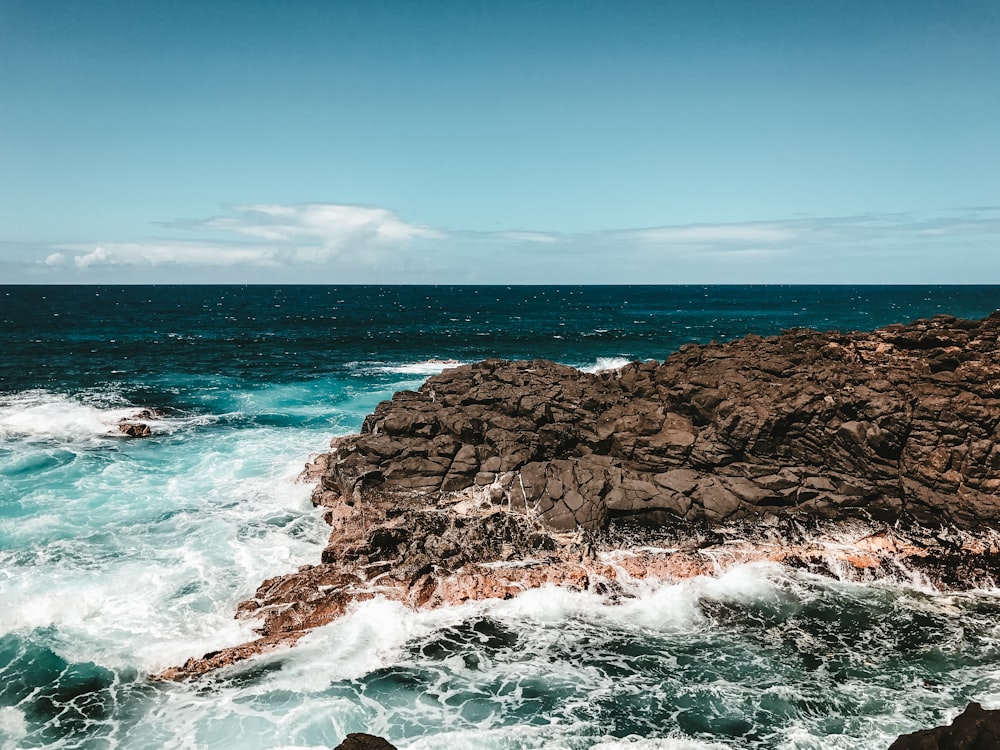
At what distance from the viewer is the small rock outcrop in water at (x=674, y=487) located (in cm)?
1869

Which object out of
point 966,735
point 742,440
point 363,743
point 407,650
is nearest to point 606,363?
point 742,440

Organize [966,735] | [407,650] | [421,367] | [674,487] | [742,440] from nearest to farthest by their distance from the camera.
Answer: [966,735]
[407,650]
[674,487]
[742,440]
[421,367]

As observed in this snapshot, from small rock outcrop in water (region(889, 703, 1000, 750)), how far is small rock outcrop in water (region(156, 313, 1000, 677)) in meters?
10.2

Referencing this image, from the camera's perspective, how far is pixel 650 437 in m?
23.2

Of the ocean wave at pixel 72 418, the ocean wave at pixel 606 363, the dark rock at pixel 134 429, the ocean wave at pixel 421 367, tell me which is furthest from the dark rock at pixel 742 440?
the ocean wave at pixel 421 367

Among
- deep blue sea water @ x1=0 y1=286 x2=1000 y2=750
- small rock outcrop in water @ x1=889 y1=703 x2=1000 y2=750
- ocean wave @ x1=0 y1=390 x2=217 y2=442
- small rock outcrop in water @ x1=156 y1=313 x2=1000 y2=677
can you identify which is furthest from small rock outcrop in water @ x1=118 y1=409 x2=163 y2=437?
small rock outcrop in water @ x1=889 y1=703 x2=1000 y2=750

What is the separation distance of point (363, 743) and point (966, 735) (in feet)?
26.5

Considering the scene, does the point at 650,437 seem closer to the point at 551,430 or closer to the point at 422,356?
the point at 551,430

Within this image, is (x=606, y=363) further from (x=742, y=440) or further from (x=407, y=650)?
(x=407, y=650)

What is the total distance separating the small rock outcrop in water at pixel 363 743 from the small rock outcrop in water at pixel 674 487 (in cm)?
830

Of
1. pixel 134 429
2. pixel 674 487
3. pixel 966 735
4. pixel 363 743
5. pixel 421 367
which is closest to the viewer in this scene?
pixel 966 735

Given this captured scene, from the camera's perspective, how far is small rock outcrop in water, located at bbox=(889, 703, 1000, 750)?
7.72 metres

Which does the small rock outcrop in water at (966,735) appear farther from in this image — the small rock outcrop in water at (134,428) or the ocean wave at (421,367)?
the ocean wave at (421,367)

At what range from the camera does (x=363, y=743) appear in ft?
27.6
